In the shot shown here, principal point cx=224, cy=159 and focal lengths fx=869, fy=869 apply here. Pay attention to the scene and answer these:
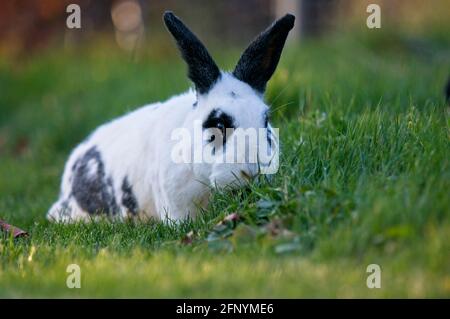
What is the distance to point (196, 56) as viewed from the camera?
5559 millimetres

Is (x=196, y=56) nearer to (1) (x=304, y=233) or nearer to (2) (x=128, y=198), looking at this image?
(2) (x=128, y=198)

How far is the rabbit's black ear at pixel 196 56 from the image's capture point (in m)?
5.54

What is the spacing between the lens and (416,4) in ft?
47.2

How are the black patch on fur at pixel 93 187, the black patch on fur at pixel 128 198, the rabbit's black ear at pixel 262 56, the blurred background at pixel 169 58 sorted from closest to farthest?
the rabbit's black ear at pixel 262 56 < the black patch on fur at pixel 128 198 < the black patch on fur at pixel 93 187 < the blurred background at pixel 169 58

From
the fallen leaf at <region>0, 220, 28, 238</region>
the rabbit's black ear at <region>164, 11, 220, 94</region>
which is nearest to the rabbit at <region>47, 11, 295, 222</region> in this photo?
the rabbit's black ear at <region>164, 11, 220, 94</region>

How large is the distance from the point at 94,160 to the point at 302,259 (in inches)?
112

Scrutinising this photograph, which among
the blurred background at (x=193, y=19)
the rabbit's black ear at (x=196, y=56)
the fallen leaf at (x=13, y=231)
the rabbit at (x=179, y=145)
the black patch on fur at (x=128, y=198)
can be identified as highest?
the blurred background at (x=193, y=19)

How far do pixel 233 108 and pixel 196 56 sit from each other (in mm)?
479

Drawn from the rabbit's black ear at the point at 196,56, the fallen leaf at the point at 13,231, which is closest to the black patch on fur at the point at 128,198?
the fallen leaf at the point at 13,231

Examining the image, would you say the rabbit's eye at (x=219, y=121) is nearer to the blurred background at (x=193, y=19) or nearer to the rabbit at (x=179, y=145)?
the rabbit at (x=179, y=145)

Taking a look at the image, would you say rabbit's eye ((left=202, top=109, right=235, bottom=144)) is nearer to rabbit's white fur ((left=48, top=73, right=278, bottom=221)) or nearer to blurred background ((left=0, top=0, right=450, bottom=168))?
rabbit's white fur ((left=48, top=73, right=278, bottom=221))

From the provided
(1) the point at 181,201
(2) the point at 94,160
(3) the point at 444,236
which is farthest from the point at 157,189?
(3) the point at 444,236

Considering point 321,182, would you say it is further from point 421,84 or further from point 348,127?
point 421,84

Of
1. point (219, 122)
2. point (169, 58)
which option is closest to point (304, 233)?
point (219, 122)
